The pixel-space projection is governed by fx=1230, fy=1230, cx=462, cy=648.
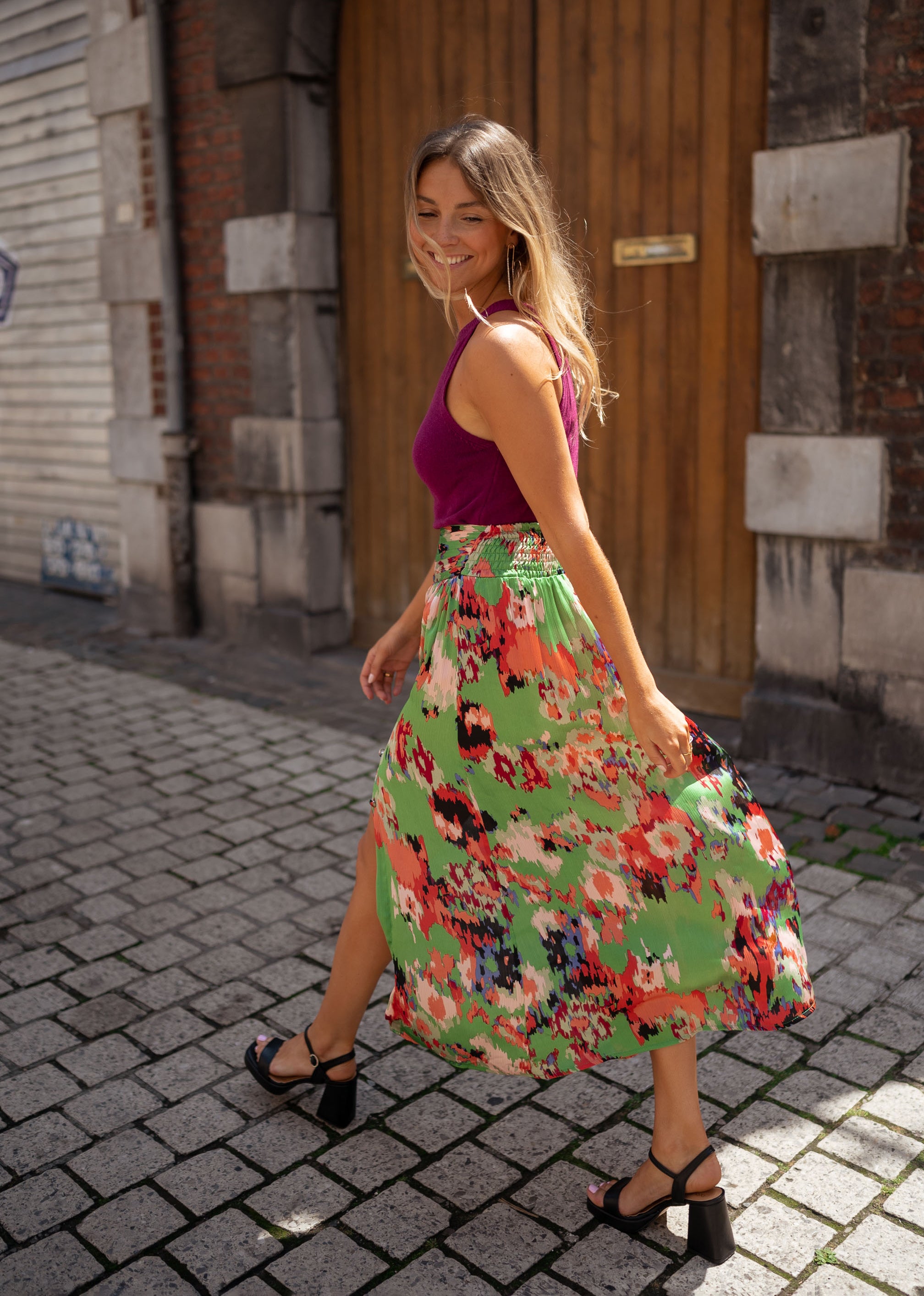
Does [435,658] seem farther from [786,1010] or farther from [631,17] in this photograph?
[631,17]

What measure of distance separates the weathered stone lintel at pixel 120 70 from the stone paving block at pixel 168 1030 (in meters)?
5.59

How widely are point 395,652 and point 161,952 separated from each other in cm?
132

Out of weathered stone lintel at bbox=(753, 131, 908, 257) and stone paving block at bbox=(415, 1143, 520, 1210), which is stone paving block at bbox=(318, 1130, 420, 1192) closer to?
stone paving block at bbox=(415, 1143, 520, 1210)

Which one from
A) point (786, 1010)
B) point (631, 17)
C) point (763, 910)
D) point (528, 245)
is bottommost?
point (786, 1010)

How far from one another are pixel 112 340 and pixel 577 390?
588 centimetres

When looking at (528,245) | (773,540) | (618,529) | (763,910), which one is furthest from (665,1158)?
(618,529)

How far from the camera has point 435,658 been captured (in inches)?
90.3

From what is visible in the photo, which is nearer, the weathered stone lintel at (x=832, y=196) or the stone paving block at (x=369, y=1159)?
the stone paving block at (x=369, y=1159)

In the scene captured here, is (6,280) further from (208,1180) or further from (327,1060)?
(208,1180)

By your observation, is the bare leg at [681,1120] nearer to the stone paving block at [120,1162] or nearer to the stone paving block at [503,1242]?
the stone paving block at [503,1242]

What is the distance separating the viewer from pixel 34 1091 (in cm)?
277

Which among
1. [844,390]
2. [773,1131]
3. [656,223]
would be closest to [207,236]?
[656,223]

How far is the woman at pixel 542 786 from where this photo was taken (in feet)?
6.77

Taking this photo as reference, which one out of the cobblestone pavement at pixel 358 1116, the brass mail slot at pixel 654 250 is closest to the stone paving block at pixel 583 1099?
the cobblestone pavement at pixel 358 1116
